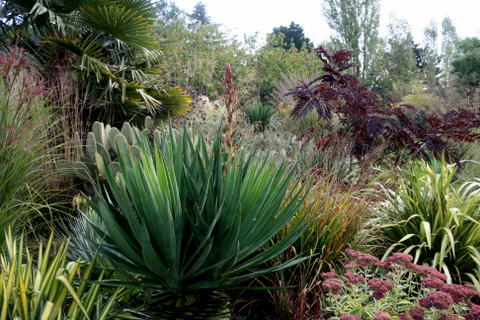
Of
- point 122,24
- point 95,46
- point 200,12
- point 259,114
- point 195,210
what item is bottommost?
point 195,210

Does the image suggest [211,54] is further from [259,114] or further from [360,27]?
[360,27]

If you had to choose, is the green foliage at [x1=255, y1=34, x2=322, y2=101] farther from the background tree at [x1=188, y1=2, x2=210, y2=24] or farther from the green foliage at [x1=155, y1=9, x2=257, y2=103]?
the background tree at [x1=188, y1=2, x2=210, y2=24]

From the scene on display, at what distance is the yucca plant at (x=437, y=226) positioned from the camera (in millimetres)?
3342

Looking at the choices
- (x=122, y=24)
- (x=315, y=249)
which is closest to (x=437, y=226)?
(x=315, y=249)

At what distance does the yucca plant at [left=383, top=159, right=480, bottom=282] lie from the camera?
334 cm

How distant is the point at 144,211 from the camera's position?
2.04 metres

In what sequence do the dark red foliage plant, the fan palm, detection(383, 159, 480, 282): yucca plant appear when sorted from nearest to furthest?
1. detection(383, 159, 480, 282): yucca plant
2. the dark red foliage plant
3. the fan palm

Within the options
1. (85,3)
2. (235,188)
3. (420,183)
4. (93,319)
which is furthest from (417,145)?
(85,3)

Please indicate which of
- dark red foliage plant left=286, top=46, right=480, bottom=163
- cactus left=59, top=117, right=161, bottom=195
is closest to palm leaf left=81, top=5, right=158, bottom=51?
cactus left=59, top=117, right=161, bottom=195

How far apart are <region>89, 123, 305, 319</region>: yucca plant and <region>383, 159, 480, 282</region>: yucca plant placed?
1.56m

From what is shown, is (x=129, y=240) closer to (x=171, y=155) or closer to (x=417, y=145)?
(x=171, y=155)

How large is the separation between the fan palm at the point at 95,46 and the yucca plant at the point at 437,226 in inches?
170

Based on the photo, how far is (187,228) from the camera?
2.18m

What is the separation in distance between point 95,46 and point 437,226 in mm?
5998
